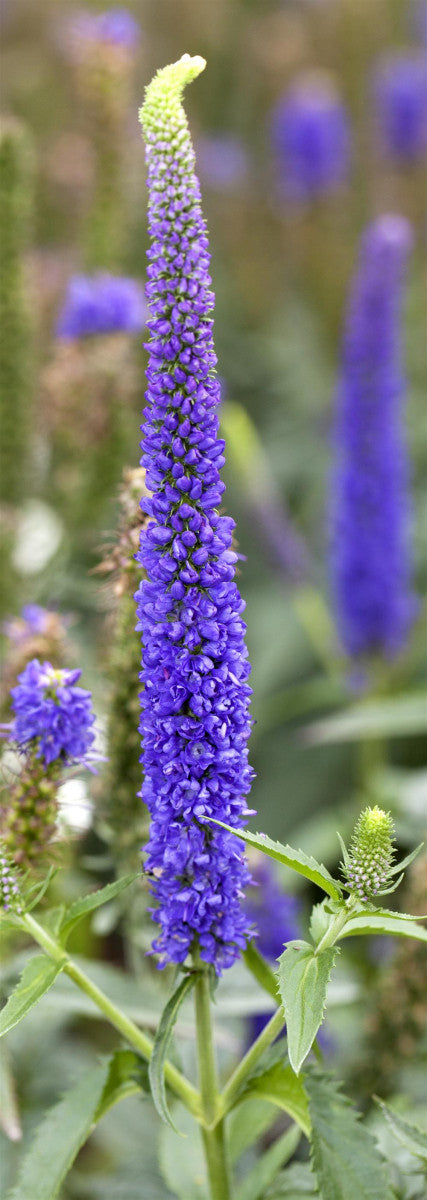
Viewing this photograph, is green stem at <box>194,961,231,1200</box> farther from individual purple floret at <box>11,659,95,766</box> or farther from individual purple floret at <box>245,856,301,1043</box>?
individual purple floret at <box>245,856,301,1043</box>

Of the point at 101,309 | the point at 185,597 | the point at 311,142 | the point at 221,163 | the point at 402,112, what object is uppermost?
the point at 221,163

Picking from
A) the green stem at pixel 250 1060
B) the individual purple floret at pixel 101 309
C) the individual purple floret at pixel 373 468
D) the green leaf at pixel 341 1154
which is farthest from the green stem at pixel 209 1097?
the individual purple floret at pixel 373 468

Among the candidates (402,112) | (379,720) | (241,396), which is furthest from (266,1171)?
(402,112)

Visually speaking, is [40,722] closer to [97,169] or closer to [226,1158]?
[226,1158]

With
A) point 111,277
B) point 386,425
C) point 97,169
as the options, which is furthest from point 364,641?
point 97,169

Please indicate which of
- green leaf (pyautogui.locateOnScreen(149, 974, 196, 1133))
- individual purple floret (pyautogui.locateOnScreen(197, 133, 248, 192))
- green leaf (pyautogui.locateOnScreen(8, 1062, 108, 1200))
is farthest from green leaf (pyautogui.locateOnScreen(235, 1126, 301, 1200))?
individual purple floret (pyautogui.locateOnScreen(197, 133, 248, 192))

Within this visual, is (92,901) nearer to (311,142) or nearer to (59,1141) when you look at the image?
(59,1141)
